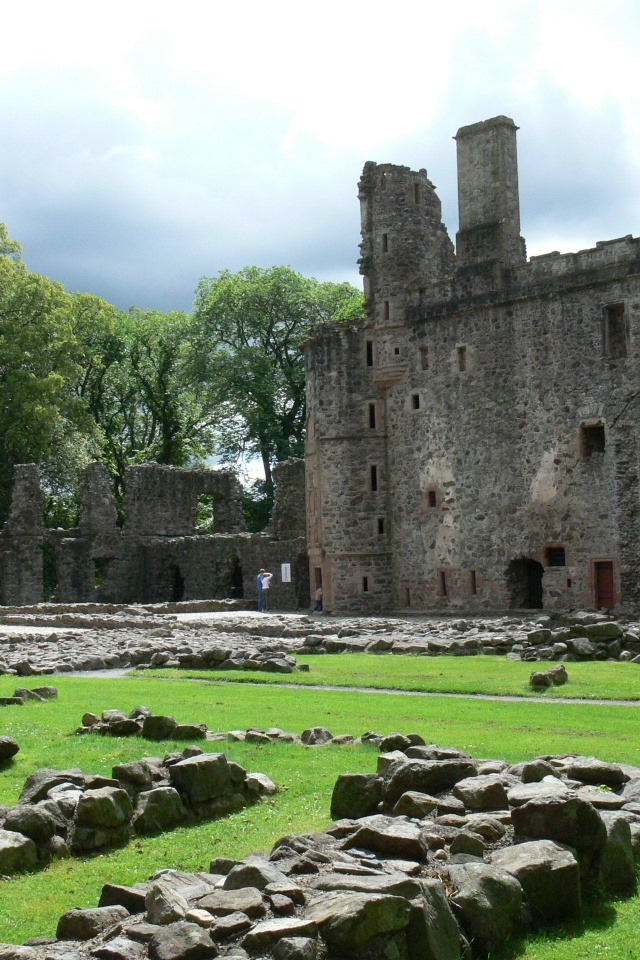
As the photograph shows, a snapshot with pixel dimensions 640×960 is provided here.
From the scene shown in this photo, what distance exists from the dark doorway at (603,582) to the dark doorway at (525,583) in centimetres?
237

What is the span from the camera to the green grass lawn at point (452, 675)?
1725cm

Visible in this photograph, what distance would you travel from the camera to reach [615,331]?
34.6 metres

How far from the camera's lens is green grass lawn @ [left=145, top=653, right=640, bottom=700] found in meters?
17.2

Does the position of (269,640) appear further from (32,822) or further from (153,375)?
(153,375)

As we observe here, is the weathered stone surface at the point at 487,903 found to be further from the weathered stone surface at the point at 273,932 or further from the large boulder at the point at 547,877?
the weathered stone surface at the point at 273,932

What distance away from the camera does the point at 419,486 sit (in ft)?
127

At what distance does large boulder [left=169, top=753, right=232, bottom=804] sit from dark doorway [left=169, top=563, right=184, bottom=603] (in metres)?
40.6

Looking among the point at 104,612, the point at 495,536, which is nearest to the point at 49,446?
the point at 104,612

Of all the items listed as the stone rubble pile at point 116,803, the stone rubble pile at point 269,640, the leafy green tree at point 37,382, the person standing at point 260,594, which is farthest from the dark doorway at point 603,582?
the leafy green tree at point 37,382

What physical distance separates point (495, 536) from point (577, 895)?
29.9m

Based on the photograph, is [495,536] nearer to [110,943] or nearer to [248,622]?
[248,622]

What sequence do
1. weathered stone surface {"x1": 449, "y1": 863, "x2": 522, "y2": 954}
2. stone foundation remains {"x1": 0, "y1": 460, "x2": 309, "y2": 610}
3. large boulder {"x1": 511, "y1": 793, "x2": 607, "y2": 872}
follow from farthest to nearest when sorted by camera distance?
1. stone foundation remains {"x1": 0, "y1": 460, "x2": 309, "y2": 610}
2. large boulder {"x1": 511, "y1": 793, "x2": 607, "y2": 872}
3. weathered stone surface {"x1": 449, "y1": 863, "x2": 522, "y2": 954}

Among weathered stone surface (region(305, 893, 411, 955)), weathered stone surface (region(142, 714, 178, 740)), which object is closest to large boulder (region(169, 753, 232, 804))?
weathered stone surface (region(142, 714, 178, 740))

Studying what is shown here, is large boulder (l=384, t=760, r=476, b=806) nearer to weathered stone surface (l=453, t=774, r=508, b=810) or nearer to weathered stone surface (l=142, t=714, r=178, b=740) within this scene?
weathered stone surface (l=453, t=774, r=508, b=810)
